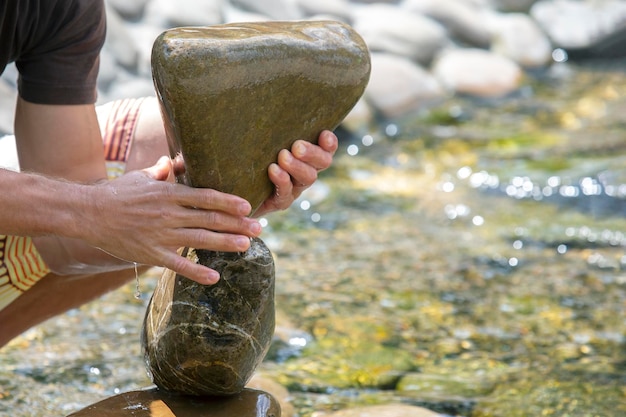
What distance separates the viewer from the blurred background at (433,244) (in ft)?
11.4

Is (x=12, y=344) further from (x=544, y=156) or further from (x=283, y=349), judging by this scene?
(x=544, y=156)

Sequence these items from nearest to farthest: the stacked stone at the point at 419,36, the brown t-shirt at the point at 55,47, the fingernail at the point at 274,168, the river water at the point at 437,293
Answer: the fingernail at the point at 274,168 → the brown t-shirt at the point at 55,47 → the river water at the point at 437,293 → the stacked stone at the point at 419,36

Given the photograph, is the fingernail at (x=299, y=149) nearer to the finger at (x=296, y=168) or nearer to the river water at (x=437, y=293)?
the finger at (x=296, y=168)

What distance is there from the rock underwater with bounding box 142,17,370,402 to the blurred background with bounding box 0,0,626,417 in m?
0.65

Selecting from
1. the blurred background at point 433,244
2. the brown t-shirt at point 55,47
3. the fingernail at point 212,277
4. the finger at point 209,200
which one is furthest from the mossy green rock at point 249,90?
the blurred background at point 433,244

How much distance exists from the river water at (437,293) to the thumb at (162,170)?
0.93 metres

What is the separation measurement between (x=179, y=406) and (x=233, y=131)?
0.76m

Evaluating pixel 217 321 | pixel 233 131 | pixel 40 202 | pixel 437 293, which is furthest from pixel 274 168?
pixel 437 293

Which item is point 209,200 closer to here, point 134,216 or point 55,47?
point 134,216

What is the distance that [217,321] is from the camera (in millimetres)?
2588

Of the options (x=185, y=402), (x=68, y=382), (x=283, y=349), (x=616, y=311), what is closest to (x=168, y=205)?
(x=185, y=402)

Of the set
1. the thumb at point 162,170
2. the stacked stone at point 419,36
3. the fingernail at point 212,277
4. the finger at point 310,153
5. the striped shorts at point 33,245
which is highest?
the finger at point 310,153

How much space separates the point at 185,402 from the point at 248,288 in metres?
0.37

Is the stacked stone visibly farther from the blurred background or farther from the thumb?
the thumb
